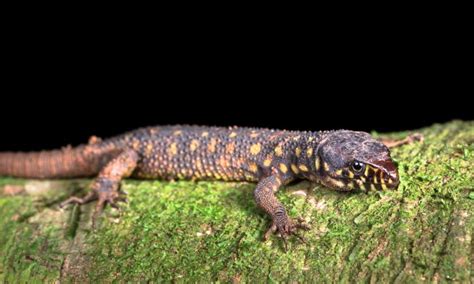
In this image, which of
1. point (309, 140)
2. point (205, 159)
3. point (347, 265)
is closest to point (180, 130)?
point (205, 159)

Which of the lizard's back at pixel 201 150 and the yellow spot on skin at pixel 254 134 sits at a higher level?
the yellow spot on skin at pixel 254 134

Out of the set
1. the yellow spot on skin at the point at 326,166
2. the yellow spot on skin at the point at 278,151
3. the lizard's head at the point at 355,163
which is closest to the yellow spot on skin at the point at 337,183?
the lizard's head at the point at 355,163

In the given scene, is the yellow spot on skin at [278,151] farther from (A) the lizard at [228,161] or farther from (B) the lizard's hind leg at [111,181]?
(B) the lizard's hind leg at [111,181]

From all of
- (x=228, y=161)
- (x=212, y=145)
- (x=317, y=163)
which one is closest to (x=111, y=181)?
(x=212, y=145)

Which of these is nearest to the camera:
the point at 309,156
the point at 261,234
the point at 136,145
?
the point at 261,234

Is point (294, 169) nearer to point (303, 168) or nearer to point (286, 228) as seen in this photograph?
point (303, 168)

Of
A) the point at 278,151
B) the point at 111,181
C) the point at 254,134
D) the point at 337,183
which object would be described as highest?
the point at 254,134

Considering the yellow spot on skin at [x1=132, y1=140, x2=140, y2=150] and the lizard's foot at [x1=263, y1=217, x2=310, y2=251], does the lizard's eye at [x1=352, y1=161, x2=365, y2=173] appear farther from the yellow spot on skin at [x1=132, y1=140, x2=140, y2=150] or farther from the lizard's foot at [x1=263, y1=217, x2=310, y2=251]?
the yellow spot on skin at [x1=132, y1=140, x2=140, y2=150]
